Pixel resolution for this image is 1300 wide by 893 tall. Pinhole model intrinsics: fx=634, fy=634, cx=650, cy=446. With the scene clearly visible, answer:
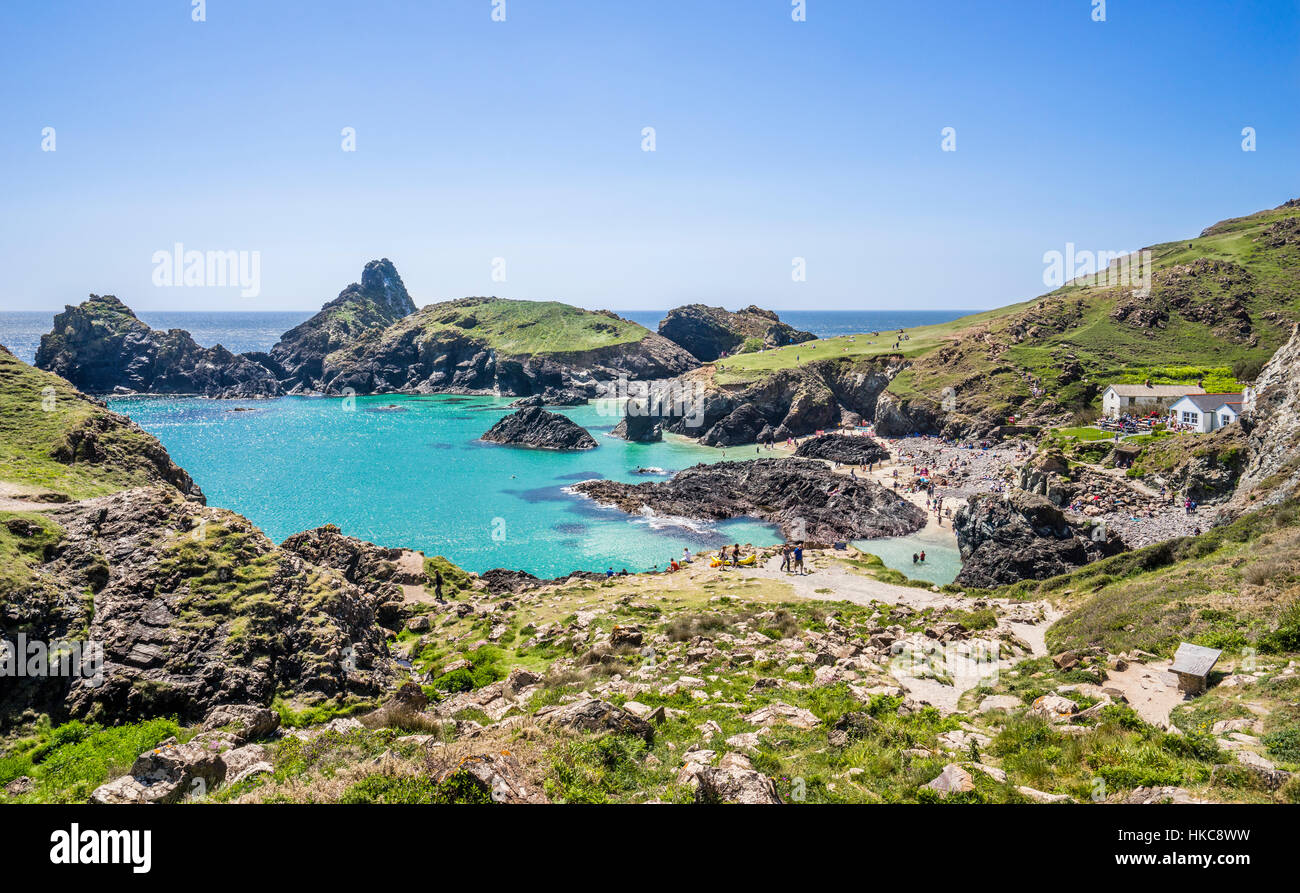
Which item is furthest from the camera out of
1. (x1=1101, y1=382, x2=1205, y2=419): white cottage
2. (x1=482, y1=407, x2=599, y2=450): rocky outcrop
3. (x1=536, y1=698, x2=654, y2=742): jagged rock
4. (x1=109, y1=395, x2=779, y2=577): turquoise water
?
(x1=482, y1=407, x2=599, y2=450): rocky outcrop

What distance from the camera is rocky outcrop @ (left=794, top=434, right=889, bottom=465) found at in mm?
70375

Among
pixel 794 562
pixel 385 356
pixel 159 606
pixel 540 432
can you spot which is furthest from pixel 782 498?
pixel 385 356

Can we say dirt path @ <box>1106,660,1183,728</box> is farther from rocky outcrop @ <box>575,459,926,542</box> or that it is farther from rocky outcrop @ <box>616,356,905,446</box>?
rocky outcrop @ <box>616,356,905,446</box>

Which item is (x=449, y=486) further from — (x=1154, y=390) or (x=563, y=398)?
(x=1154, y=390)

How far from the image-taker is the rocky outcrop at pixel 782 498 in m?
50.2

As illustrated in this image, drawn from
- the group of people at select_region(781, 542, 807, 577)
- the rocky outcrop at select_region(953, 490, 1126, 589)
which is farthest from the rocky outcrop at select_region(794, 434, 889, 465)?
the group of people at select_region(781, 542, 807, 577)

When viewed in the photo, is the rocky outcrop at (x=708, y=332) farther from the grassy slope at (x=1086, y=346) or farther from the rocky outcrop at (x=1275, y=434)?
the rocky outcrop at (x=1275, y=434)

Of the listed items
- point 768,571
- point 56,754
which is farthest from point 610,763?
point 768,571

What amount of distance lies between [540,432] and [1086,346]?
249 ft

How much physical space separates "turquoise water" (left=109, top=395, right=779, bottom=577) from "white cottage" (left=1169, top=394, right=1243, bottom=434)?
38.0 meters

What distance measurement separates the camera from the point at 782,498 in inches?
2274

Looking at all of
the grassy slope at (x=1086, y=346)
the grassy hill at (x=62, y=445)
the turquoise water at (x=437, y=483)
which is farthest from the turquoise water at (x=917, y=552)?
the grassy hill at (x=62, y=445)

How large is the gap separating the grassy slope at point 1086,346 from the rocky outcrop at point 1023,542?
135 feet

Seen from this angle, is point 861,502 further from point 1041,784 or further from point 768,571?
point 1041,784
